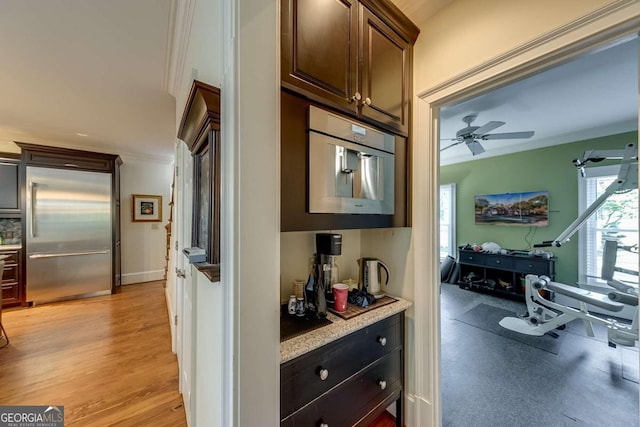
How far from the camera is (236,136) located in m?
0.74

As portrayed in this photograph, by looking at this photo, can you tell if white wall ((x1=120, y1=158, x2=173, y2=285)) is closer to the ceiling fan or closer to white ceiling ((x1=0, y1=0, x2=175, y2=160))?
white ceiling ((x1=0, y1=0, x2=175, y2=160))

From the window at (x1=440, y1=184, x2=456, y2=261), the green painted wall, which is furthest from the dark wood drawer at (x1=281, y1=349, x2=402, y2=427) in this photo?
the window at (x1=440, y1=184, x2=456, y2=261)

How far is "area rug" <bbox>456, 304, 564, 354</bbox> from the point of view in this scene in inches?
101

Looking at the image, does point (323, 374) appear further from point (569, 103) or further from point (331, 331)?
point (569, 103)

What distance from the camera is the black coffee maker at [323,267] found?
1.24 m

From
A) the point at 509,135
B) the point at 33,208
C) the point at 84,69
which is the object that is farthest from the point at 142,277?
the point at 509,135

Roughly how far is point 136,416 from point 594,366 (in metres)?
3.81

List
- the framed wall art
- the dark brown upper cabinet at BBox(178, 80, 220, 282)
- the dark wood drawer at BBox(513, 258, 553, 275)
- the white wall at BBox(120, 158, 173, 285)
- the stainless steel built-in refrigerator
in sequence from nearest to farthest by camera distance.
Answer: the dark brown upper cabinet at BBox(178, 80, 220, 282) → the stainless steel built-in refrigerator → the dark wood drawer at BBox(513, 258, 553, 275) → the framed wall art → the white wall at BBox(120, 158, 173, 285)

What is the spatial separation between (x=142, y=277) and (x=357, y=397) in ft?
17.1

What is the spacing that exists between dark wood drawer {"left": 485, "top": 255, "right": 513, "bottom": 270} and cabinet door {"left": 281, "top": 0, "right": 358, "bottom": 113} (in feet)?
14.0

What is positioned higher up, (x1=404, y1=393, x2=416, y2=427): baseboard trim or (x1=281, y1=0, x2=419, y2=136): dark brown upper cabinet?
(x1=281, y1=0, x2=419, y2=136): dark brown upper cabinet

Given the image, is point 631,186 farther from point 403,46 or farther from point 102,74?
point 102,74

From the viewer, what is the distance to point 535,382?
1.97m

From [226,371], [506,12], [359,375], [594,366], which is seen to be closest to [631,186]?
[594,366]
